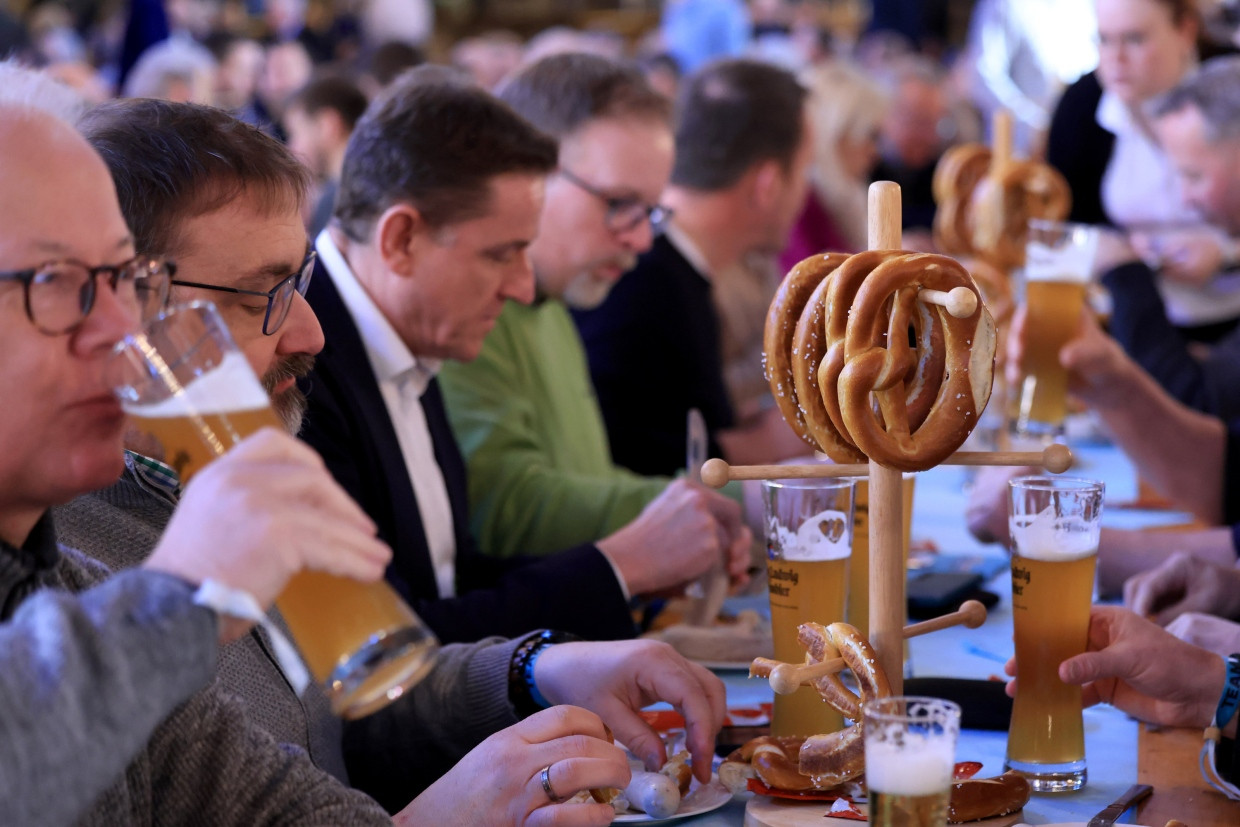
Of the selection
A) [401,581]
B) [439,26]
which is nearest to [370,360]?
[401,581]

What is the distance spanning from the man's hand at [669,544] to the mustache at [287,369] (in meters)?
0.55

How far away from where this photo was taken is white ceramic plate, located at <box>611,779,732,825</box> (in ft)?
4.12

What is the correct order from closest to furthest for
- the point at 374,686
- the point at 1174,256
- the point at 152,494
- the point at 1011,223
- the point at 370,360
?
the point at 374,686 → the point at 152,494 → the point at 370,360 → the point at 1011,223 → the point at 1174,256

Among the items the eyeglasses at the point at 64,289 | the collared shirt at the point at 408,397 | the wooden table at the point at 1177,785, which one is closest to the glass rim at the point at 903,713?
the wooden table at the point at 1177,785

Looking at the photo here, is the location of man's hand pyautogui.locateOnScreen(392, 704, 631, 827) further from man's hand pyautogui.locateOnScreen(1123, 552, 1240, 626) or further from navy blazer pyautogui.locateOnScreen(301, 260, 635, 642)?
man's hand pyautogui.locateOnScreen(1123, 552, 1240, 626)

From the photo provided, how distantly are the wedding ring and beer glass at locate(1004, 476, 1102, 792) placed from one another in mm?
439

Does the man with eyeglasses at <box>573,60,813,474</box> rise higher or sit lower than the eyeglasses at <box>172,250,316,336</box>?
lower

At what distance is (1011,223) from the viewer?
312 cm

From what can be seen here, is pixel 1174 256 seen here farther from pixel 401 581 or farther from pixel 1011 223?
pixel 401 581

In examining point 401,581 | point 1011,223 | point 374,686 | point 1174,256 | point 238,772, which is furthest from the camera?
point 1174,256

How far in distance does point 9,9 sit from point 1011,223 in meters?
9.83

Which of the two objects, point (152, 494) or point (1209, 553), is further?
point (1209, 553)

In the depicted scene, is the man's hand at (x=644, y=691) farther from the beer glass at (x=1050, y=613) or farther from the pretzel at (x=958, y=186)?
the pretzel at (x=958, y=186)

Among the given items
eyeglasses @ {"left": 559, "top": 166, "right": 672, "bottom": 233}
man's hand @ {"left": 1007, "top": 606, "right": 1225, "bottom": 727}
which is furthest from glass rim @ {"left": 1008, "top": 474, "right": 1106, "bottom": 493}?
eyeglasses @ {"left": 559, "top": 166, "right": 672, "bottom": 233}
